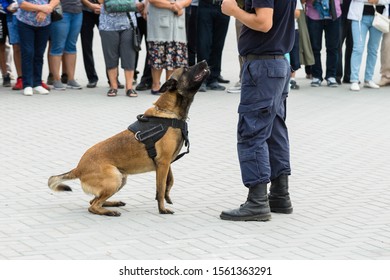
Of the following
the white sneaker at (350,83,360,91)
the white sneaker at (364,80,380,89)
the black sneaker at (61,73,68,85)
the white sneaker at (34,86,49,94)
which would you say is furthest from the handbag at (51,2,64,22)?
the white sneaker at (364,80,380,89)

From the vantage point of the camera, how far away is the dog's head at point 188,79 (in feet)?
22.4

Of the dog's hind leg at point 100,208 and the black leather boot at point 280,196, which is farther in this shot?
the black leather boot at point 280,196

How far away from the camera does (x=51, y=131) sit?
10.4 m

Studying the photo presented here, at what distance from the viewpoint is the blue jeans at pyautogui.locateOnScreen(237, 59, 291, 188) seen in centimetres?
663

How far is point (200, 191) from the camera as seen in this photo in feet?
25.7

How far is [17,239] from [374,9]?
872 centimetres

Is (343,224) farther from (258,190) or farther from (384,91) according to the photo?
(384,91)

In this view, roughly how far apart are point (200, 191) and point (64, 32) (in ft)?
19.3

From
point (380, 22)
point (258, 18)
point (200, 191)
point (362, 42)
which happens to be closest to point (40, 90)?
point (362, 42)

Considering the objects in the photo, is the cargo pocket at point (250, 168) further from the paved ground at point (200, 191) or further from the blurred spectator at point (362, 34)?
the blurred spectator at point (362, 34)

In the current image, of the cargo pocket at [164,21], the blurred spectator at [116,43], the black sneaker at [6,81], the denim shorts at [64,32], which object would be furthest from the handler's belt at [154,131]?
the black sneaker at [6,81]

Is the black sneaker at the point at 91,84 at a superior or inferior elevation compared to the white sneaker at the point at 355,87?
inferior

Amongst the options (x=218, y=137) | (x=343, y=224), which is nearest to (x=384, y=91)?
(x=218, y=137)

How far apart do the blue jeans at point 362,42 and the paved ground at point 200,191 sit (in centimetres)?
132
